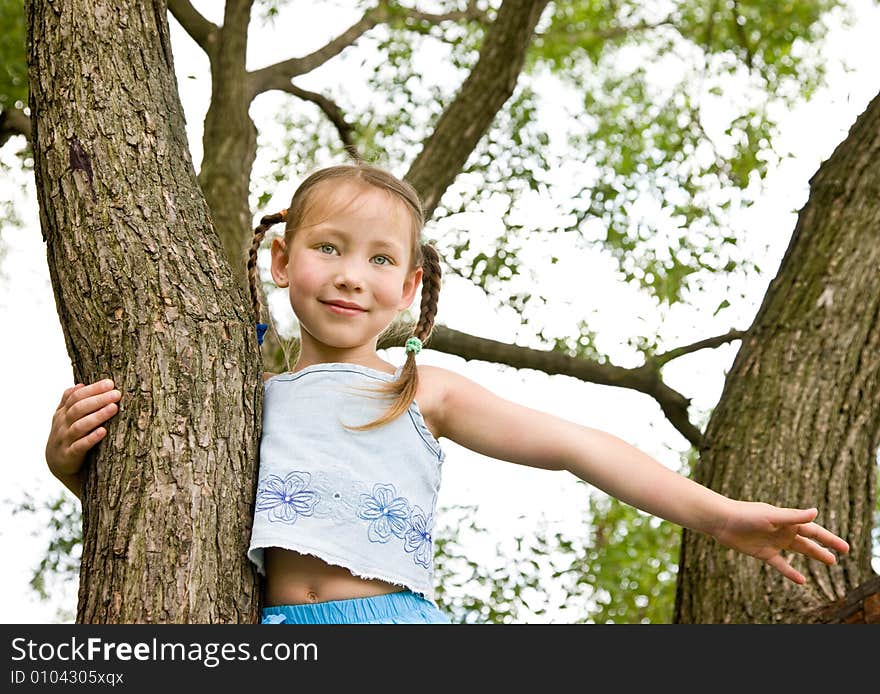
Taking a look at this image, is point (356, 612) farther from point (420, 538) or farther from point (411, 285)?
point (411, 285)

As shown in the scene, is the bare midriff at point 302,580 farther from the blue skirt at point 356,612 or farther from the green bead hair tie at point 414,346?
the green bead hair tie at point 414,346

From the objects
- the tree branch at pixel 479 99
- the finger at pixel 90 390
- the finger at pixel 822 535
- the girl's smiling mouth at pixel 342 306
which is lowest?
the finger at pixel 822 535

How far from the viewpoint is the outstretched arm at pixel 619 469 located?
83.2 inches

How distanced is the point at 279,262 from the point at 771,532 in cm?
118

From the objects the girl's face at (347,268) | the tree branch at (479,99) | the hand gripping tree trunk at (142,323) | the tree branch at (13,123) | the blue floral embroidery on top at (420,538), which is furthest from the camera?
the tree branch at (13,123)

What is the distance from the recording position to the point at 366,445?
2.04 metres

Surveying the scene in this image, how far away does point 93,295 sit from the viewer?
1904 millimetres

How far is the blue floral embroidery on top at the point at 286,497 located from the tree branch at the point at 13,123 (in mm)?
4155

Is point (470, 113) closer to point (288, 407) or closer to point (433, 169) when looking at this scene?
point (433, 169)

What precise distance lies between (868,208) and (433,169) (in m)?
2.06

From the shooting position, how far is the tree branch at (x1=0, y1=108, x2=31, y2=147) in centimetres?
543

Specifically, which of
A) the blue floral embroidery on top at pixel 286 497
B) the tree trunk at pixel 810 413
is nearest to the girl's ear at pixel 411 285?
the blue floral embroidery on top at pixel 286 497

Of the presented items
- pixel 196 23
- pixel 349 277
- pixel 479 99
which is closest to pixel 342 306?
pixel 349 277

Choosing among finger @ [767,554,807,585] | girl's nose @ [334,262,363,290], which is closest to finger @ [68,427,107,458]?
girl's nose @ [334,262,363,290]
